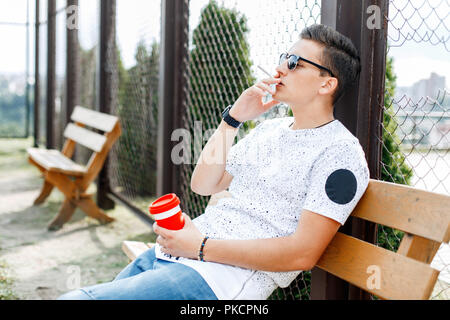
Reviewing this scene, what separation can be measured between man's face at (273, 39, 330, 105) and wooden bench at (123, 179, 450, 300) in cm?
39

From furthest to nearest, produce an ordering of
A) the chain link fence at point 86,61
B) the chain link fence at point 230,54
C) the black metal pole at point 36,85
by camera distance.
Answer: the black metal pole at point 36,85
the chain link fence at point 86,61
the chain link fence at point 230,54

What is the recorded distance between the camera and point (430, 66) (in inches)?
72.7

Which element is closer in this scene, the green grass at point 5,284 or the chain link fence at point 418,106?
the chain link fence at point 418,106

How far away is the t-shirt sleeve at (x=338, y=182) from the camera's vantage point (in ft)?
5.18

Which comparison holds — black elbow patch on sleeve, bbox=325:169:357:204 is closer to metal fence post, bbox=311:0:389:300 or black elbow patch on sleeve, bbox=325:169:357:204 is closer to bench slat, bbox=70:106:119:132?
metal fence post, bbox=311:0:389:300

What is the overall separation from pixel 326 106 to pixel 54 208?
14.6 ft

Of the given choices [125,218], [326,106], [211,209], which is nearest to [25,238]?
[125,218]

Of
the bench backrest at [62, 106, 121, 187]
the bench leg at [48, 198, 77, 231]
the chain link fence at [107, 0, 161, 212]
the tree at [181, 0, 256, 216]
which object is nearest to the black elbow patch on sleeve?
the tree at [181, 0, 256, 216]

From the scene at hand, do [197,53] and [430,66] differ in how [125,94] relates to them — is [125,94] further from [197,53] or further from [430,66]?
[430,66]

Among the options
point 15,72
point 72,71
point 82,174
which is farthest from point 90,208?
point 15,72

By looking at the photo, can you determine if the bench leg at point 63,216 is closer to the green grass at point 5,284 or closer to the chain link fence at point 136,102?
the chain link fence at point 136,102

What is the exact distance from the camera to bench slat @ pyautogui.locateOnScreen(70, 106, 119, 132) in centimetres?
480

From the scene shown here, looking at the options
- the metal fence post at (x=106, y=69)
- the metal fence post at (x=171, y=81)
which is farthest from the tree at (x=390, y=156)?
the metal fence post at (x=106, y=69)

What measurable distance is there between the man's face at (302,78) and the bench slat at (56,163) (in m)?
3.26
